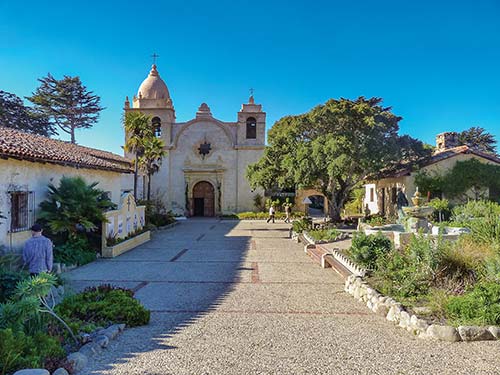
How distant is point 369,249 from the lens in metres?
9.64

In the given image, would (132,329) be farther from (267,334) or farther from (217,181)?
(217,181)

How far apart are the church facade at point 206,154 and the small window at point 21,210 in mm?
23067

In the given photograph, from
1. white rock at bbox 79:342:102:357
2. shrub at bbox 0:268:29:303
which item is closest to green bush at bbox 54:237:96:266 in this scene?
shrub at bbox 0:268:29:303

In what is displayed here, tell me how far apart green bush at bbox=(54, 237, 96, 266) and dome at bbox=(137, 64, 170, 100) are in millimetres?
25643

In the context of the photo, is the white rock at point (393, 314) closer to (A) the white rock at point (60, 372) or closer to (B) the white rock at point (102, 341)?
(B) the white rock at point (102, 341)

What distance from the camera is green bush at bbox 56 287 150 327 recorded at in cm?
619

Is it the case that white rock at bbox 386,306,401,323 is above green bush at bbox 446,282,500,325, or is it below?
below

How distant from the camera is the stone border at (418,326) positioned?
216 inches

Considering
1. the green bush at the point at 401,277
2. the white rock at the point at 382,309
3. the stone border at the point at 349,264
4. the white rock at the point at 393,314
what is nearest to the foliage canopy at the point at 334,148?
the stone border at the point at 349,264

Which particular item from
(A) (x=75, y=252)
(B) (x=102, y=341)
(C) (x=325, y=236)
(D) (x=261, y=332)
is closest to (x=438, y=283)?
(D) (x=261, y=332)

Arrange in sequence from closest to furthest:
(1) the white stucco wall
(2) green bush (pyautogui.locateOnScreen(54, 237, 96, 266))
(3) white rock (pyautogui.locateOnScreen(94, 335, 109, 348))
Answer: (3) white rock (pyautogui.locateOnScreen(94, 335, 109, 348)), (1) the white stucco wall, (2) green bush (pyautogui.locateOnScreen(54, 237, 96, 266))

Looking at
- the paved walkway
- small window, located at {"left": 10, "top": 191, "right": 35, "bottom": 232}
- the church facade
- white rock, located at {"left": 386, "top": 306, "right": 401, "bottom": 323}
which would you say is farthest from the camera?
the church facade

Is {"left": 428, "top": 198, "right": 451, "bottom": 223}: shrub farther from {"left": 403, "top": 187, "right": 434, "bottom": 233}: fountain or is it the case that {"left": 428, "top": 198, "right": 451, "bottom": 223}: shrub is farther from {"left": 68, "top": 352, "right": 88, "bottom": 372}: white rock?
{"left": 68, "top": 352, "right": 88, "bottom": 372}: white rock

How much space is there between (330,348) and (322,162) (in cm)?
1701
